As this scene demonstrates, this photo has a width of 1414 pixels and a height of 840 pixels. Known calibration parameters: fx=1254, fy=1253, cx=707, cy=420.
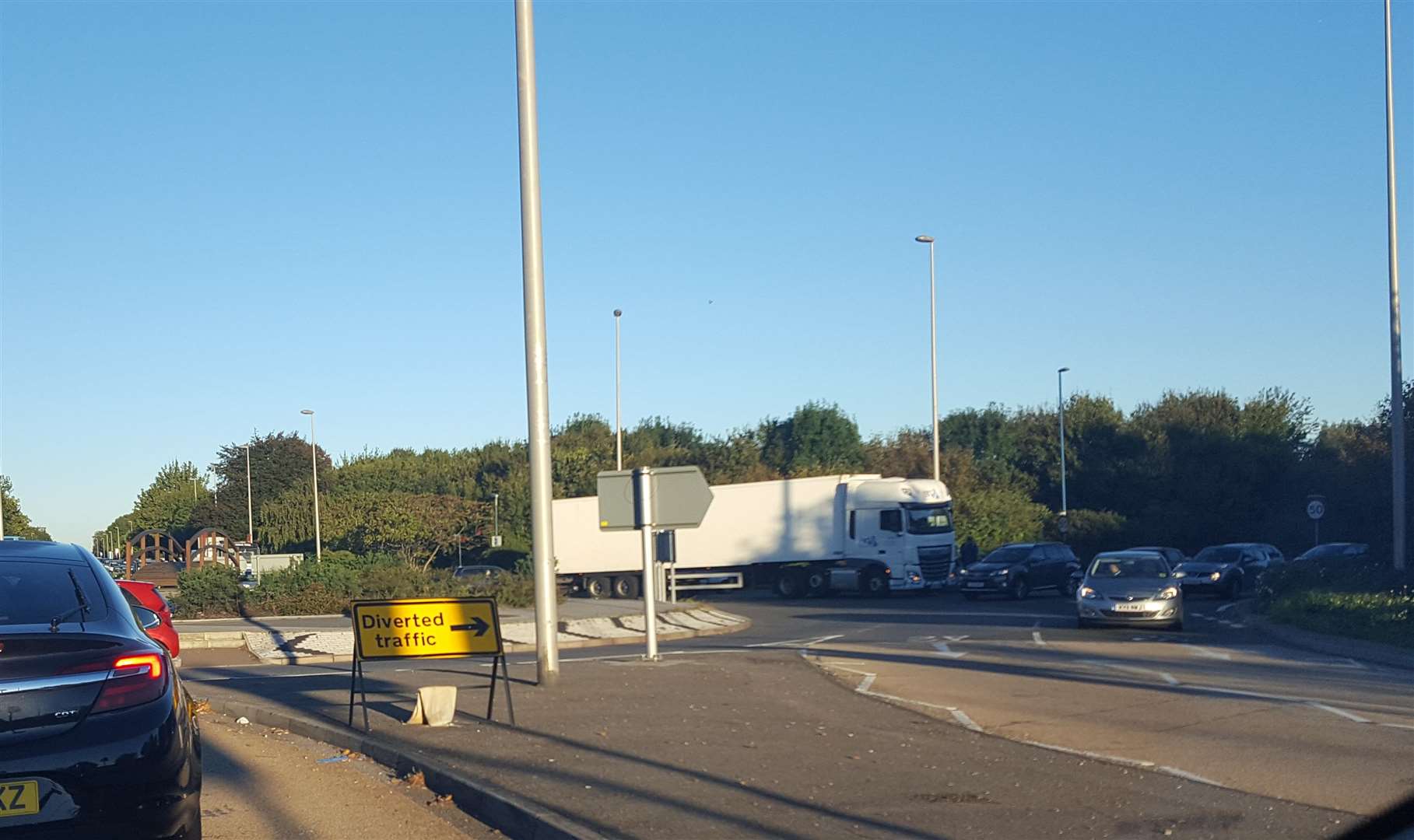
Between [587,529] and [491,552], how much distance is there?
20.7 metres

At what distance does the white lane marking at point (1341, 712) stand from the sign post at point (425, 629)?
769 cm

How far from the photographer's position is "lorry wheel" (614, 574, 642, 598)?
42500 mm

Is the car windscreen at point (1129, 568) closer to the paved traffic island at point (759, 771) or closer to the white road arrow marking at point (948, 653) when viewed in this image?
the white road arrow marking at point (948, 653)

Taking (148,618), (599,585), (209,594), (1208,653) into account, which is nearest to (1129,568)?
(1208,653)

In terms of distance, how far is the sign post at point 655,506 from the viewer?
56.0 feet

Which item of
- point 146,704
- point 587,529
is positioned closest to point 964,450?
point 587,529

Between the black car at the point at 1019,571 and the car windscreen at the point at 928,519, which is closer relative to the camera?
the black car at the point at 1019,571

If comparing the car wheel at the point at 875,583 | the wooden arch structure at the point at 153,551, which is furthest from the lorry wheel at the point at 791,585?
the wooden arch structure at the point at 153,551

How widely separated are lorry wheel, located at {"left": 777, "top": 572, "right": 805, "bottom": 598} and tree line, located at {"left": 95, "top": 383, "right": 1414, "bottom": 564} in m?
14.5

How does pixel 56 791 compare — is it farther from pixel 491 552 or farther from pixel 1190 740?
pixel 491 552

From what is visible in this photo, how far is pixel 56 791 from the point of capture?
17.4 ft

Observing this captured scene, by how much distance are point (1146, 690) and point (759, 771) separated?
713 cm

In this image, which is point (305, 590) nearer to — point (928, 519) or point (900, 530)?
point (900, 530)

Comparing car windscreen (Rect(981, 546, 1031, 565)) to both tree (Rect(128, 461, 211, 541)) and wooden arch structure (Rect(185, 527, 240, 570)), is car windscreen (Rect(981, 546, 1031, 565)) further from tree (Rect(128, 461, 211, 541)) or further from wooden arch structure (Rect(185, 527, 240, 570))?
tree (Rect(128, 461, 211, 541))
